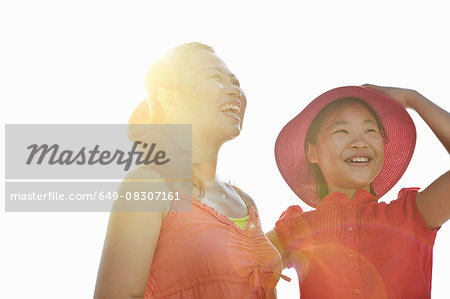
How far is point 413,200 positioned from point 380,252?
1.27 ft

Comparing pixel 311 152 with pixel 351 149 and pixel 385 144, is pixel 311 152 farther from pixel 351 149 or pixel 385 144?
pixel 385 144

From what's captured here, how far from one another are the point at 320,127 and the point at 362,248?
2.85 ft

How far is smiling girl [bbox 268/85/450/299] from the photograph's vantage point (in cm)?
256

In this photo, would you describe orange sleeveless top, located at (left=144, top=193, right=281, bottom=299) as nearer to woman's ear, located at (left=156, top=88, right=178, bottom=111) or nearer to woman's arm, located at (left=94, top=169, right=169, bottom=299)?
woman's arm, located at (left=94, top=169, right=169, bottom=299)

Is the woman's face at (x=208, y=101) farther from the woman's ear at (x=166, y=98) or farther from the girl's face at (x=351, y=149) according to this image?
the girl's face at (x=351, y=149)

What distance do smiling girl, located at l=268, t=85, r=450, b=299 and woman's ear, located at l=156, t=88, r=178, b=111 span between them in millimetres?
1146

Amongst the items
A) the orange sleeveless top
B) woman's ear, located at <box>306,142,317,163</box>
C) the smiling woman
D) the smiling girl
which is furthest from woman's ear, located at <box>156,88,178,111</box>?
woman's ear, located at <box>306,142,317,163</box>

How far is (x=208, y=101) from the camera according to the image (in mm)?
2215

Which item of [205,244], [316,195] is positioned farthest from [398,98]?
[205,244]

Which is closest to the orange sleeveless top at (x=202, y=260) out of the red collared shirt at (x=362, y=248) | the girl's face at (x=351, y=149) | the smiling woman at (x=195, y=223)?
the smiling woman at (x=195, y=223)

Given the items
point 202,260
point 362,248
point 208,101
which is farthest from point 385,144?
point 202,260

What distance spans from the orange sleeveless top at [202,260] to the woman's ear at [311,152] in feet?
3.98

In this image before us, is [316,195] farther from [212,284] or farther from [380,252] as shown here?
[212,284]

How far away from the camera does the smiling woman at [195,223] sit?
1.72 m
